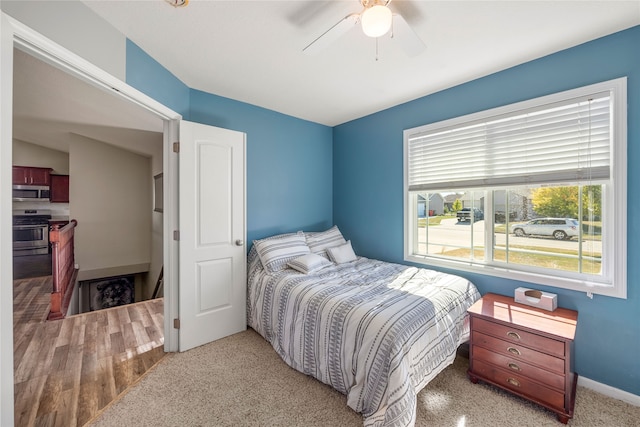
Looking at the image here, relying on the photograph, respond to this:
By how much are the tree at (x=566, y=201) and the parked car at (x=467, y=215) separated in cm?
43

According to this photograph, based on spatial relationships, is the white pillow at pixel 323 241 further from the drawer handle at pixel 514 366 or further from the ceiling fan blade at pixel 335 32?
the ceiling fan blade at pixel 335 32

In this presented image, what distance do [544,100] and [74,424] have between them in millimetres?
3982

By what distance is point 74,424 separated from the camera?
63.6 inches

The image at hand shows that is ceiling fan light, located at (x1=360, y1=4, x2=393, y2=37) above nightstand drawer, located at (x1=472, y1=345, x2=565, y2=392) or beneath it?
above

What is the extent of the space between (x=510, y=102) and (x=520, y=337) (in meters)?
1.90

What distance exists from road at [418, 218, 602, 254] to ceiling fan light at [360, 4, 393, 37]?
2070mm

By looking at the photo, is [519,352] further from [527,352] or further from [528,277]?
[528,277]

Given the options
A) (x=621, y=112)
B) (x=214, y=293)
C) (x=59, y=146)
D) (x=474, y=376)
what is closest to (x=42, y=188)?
(x=59, y=146)

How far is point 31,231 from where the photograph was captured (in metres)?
5.93

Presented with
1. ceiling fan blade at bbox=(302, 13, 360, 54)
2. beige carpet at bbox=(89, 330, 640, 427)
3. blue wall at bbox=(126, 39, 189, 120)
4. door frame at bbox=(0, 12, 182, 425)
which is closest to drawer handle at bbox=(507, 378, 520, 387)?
beige carpet at bbox=(89, 330, 640, 427)

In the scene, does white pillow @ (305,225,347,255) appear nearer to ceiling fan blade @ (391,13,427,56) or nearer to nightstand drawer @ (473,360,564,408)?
nightstand drawer @ (473,360,564,408)

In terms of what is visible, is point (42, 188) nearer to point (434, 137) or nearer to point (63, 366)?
point (63, 366)

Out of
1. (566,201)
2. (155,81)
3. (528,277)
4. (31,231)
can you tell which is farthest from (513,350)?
(31,231)

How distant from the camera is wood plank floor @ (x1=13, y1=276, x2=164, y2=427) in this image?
5.74 ft
